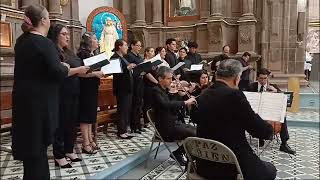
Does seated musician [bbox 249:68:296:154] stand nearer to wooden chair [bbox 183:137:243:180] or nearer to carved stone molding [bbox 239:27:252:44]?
wooden chair [bbox 183:137:243:180]

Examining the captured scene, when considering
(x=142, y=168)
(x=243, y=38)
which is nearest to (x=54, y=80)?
(x=142, y=168)

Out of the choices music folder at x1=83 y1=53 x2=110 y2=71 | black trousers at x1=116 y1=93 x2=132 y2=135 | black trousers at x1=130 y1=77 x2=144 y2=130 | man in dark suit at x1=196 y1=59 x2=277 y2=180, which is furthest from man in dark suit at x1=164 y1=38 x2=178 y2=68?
man in dark suit at x1=196 y1=59 x2=277 y2=180

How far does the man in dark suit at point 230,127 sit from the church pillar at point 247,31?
7.88 m

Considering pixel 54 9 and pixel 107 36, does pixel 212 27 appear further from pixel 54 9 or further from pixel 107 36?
pixel 54 9

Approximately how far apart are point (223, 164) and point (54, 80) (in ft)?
4.90

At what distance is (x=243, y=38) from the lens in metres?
10.2

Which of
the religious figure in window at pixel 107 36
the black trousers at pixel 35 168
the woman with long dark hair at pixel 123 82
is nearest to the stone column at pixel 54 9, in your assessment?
the religious figure in window at pixel 107 36

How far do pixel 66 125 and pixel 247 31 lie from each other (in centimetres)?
759

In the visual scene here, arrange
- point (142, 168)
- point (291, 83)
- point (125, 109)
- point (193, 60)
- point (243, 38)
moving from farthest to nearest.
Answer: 1. point (243, 38)
2. point (291, 83)
3. point (193, 60)
4. point (125, 109)
5. point (142, 168)

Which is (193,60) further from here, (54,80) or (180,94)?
(54,80)

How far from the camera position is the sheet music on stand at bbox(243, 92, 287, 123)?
380 centimetres

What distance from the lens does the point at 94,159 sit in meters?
4.39

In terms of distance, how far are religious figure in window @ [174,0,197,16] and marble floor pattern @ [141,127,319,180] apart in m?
6.32

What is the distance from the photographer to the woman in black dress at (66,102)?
362 cm
